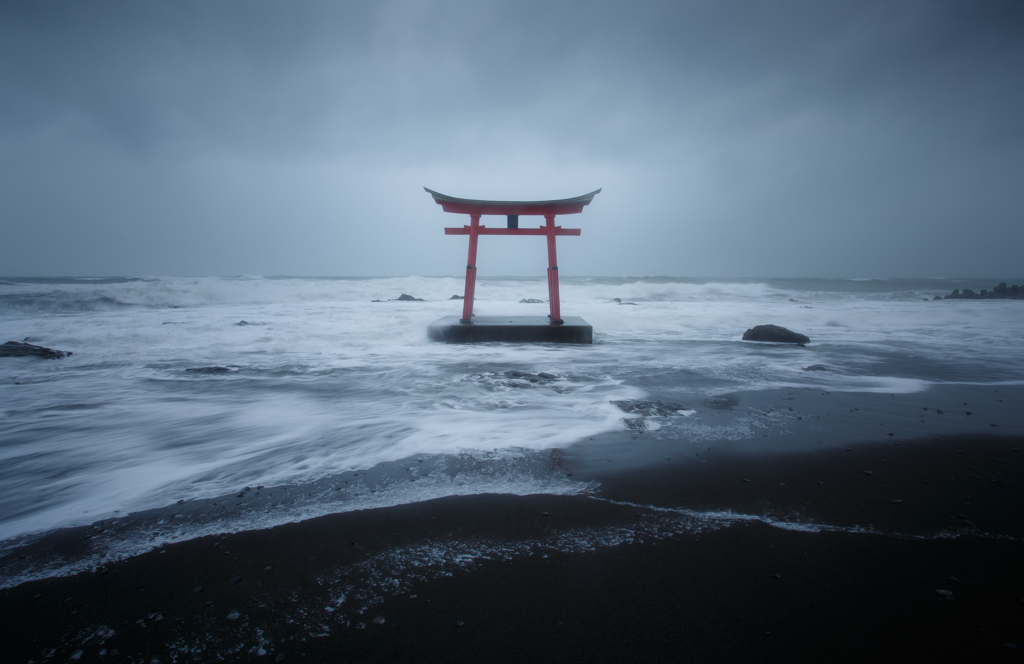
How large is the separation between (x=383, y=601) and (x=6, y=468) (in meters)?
3.05

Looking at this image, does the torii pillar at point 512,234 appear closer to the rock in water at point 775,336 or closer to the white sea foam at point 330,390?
the white sea foam at point 330,390

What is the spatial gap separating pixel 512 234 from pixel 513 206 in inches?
21.0

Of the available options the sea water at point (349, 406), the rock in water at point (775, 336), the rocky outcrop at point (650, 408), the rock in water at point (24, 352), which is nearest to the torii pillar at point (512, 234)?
the sea water at point (349, 406)

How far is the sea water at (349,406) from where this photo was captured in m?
2.34

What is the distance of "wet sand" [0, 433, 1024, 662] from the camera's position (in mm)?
1271

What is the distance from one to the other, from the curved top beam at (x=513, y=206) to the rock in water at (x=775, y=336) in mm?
4277

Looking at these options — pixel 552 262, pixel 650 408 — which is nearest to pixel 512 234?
pixel 552 262

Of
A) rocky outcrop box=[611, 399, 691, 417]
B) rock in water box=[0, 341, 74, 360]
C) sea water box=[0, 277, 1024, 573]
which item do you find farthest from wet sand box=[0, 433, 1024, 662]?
rock in water box=[0, 341, 74, 360]

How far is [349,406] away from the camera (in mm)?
4172

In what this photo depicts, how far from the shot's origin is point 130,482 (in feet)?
8.22

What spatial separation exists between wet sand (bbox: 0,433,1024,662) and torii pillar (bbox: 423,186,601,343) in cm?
600

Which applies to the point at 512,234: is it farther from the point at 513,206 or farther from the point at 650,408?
the point at 650,408

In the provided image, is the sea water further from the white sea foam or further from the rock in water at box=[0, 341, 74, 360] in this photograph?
the rock in water at box=[0, 341, 74, 360]

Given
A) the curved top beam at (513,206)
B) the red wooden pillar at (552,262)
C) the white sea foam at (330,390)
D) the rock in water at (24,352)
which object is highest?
the curved top beam at (513,206)
